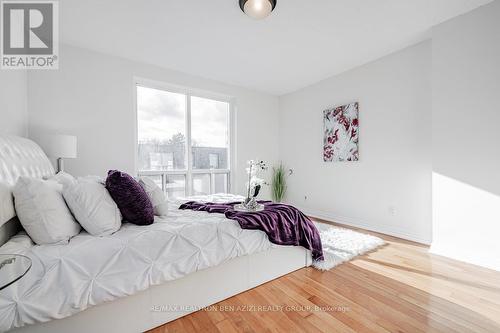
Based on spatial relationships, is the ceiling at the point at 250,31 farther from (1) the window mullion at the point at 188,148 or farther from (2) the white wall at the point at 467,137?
(1) the window mullion at the point at 188,148

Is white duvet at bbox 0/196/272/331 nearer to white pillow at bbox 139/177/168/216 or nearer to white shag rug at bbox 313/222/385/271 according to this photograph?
white pillow at bbox 139/177/168/216

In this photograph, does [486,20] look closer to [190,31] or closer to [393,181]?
[393,181]

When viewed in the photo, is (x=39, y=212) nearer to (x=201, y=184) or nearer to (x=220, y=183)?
(x=201, y=184)

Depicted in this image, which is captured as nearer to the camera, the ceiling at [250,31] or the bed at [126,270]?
the bed at [126,270]

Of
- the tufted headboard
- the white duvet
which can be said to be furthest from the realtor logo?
the white duvet

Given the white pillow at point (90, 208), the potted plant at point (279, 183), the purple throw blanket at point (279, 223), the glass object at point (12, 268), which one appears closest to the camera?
the glass object at point (12, 268)

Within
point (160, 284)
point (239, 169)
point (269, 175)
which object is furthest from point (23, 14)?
point (269, 175)

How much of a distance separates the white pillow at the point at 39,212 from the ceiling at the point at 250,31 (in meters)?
1.99

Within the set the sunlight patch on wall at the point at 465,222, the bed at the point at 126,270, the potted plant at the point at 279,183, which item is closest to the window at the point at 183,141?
the potted plant at the point at 279,183

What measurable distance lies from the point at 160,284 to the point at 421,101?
363 centimetres

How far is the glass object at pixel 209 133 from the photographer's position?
417cm

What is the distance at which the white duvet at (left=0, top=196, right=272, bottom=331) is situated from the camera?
41.8 inches

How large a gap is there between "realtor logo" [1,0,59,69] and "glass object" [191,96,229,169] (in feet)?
6.61

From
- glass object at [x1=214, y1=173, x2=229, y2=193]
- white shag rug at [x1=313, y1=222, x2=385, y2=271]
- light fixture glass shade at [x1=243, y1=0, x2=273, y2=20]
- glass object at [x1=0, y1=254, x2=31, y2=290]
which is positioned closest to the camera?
glass object at [x1=0, y1=254, x2=31, y2=290]
